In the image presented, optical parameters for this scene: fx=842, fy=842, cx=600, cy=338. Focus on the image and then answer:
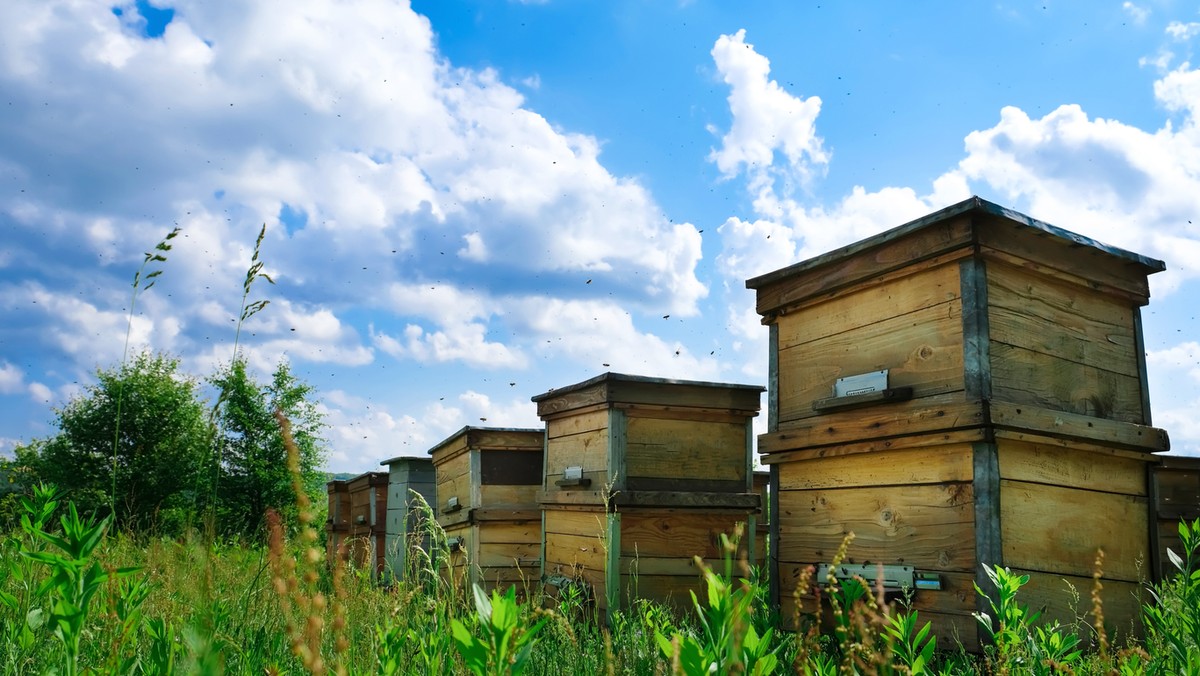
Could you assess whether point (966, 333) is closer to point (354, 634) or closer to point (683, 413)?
point (683, 413)

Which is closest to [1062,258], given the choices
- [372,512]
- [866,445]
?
[866,445]

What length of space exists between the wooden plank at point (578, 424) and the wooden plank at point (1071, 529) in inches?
126

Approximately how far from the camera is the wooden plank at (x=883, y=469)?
431cm

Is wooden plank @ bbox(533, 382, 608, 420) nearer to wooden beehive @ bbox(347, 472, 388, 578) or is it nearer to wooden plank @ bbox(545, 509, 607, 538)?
wooden plank @ bbox(545, 509, 607, 538)

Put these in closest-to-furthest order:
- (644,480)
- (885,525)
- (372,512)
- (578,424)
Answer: (885,525) → (644,480) → (578,424) → (372,512)

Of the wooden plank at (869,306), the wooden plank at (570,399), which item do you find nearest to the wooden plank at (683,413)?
the wooden plank at (570,399)

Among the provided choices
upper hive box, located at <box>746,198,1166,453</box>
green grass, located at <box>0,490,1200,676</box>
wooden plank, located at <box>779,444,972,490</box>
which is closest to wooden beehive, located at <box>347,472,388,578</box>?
wooden plank, located at <box>779,444,972,490</box>

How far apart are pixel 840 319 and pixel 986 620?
254 cm

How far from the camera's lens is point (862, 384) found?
15.8 ft

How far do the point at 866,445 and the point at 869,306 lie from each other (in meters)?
0.81

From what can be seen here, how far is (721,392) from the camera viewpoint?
690 cm

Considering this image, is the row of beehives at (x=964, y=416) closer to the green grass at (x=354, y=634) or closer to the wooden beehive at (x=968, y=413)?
the wooden beehive at (x=968, y=413)

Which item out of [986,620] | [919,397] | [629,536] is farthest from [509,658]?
[629,536]

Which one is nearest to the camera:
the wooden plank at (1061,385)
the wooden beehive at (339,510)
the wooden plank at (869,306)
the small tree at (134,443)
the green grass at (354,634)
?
the green grass at (354,634)
